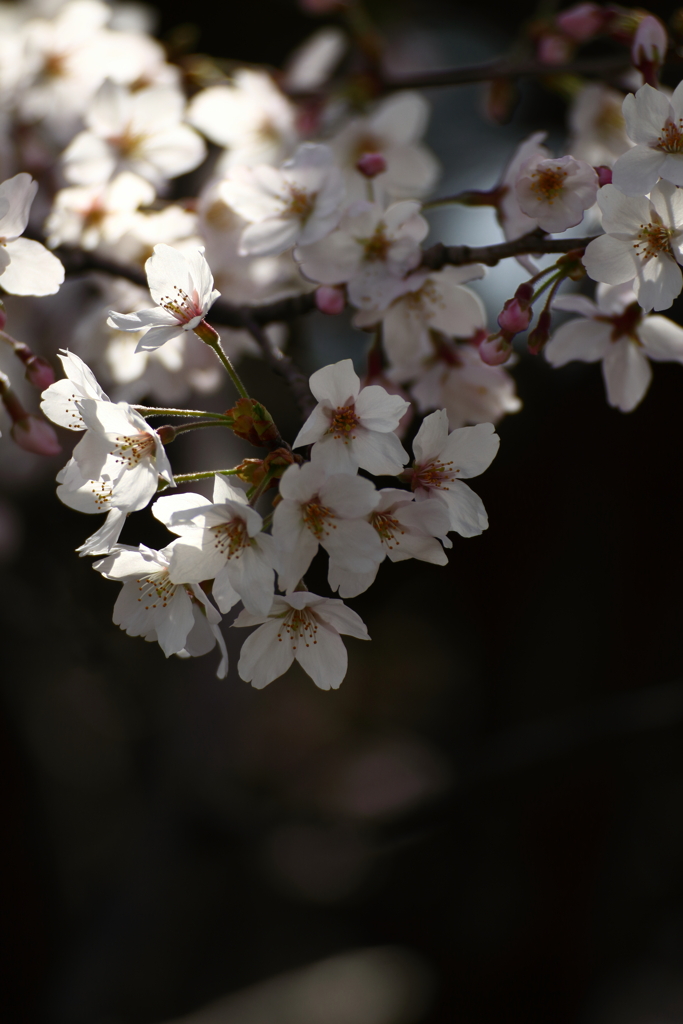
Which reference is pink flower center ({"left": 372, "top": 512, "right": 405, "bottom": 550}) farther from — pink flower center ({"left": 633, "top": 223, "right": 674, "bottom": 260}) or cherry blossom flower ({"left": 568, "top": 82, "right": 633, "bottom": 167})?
cherry blossom flower ({"left": 568, "top": 82, "right": 633, "bottom": 167})

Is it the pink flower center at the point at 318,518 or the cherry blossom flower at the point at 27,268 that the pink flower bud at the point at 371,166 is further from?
the pink flower center at the point at 318,518

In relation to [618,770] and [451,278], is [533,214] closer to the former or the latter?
[451,278]

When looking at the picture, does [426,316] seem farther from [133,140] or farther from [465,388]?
[133,140]

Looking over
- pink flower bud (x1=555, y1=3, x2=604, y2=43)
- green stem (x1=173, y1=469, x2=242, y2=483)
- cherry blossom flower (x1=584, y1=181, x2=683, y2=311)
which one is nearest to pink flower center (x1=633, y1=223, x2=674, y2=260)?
cherry blossom flower (x1=584, y1=181, x2=683, y2=311)

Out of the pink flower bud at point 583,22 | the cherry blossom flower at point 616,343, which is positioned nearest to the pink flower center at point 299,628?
the cherry blossom flower at point 616,343

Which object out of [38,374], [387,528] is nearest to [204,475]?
[387,528]

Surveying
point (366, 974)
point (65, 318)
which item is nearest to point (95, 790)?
point (366, 974)
